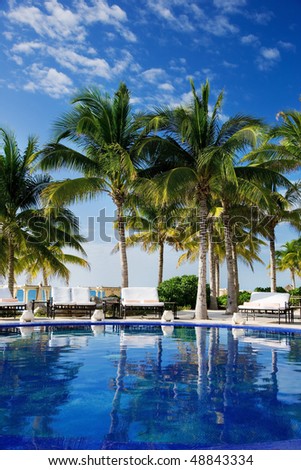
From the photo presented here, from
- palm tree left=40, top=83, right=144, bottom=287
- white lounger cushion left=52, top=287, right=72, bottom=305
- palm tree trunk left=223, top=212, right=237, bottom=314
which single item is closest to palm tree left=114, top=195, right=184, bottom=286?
palm tree trunk left=223, top=212, right=237, bottom=314

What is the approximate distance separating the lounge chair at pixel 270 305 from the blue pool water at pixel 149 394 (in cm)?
373

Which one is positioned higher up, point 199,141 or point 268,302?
point 199,141

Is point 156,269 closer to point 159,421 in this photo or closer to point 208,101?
point 208,101

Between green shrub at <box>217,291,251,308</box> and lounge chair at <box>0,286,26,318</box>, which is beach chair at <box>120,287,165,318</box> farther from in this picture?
green shrub at <box>217,291,251,308</box>

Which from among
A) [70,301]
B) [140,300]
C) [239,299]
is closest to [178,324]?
[140,300]

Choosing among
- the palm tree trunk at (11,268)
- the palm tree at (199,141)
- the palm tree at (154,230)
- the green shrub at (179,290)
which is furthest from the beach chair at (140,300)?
the palm tree at (154,230)

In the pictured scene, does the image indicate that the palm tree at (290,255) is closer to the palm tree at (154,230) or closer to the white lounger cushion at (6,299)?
the palm tree at (154,230)

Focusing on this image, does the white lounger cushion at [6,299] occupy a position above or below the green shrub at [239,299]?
above

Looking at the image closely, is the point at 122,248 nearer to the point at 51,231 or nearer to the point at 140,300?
the point at 140,300

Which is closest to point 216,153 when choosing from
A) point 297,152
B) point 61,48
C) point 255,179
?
point 255,179

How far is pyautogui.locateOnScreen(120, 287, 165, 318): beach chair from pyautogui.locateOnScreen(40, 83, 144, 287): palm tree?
162cm

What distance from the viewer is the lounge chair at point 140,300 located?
14734 mm

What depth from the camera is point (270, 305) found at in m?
14.1

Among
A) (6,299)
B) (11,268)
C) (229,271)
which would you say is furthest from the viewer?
(229,271)
